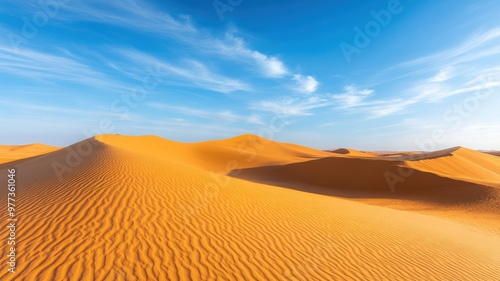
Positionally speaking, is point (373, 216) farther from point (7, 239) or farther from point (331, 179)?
point (331, 179)

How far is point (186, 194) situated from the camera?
9.05 metres

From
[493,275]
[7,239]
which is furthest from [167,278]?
[493,275]

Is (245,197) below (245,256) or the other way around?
the other way around

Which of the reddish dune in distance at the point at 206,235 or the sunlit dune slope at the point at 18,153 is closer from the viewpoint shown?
the reddish dune in distance at the point at 206,235

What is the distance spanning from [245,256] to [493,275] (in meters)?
7.04
